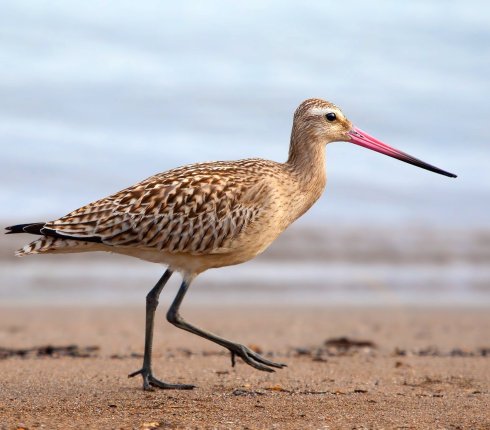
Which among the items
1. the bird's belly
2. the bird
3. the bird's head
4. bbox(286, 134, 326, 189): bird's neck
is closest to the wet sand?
the bird

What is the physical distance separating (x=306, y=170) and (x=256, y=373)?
67.1 inches

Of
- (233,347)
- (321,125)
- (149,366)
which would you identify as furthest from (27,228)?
(321,125)

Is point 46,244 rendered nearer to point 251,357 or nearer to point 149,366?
point 149,366

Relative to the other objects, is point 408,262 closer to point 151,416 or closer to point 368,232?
point 368,232

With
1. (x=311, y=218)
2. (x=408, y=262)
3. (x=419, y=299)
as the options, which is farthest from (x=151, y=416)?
(x=311, y=218)

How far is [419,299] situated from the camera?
1755 centimetres

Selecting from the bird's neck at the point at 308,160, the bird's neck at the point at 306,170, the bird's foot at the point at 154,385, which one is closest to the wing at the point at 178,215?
the bird's neck at the point at 306,170

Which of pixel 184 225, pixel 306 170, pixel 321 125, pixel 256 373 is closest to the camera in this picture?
pixel 184 225

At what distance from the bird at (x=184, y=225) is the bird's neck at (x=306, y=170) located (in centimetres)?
25

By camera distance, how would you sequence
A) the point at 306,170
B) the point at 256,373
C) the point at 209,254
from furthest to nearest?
the point at 256,373 → the point at 306,170 → the point at 209,254

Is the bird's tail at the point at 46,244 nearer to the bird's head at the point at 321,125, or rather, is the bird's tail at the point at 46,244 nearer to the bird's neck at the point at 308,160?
the bird's neck at the point at 308,160

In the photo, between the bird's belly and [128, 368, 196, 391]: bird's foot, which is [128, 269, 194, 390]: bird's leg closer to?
Answer: [128, 368, 196, 391]: bird's foot

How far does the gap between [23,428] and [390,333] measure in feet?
25.0

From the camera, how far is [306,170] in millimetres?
8461
